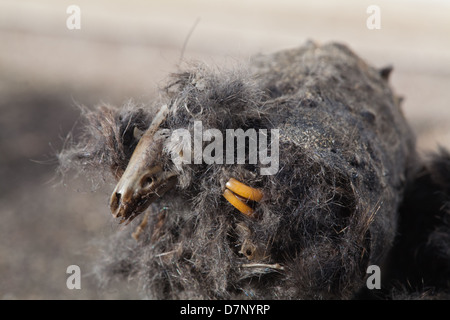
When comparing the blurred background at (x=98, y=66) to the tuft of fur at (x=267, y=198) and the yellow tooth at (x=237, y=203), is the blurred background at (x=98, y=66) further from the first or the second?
the yellow tooth at (x=237, y=203)

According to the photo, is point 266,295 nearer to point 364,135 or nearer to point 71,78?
point 364,135

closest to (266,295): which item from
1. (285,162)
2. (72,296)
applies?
(285,162)

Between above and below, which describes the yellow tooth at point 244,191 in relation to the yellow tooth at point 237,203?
above

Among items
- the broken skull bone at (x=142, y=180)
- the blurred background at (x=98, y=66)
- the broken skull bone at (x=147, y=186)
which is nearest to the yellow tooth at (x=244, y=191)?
the broken skull bone at (x=147, y=186)

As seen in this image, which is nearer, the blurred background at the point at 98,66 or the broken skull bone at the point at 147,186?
the broken skull bone at the point at 147,186

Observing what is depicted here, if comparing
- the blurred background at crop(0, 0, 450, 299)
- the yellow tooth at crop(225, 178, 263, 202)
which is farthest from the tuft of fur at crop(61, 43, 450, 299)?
the blurred background at crop(0, 0, 450, 299)
